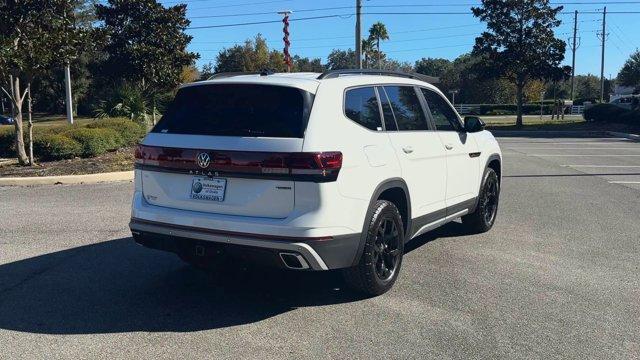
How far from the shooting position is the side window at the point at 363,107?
15.6 feet

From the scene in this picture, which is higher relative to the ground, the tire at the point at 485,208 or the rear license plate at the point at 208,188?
the rear license plate at the point at 208,188

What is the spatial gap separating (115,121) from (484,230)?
12.0 m

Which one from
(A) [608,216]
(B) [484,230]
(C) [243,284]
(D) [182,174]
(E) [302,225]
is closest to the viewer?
(E) [302,225]

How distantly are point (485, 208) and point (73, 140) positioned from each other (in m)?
10.5

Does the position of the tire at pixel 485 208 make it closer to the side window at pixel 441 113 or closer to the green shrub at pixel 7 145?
the side window at pixel 441 113

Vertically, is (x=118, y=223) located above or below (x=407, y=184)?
below

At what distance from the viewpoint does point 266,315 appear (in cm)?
461

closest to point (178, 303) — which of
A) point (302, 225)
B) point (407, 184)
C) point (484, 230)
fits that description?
point (302, 225)

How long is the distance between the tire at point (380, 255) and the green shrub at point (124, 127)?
1239 centimetres

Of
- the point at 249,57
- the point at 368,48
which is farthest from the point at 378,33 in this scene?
the point at 249,57

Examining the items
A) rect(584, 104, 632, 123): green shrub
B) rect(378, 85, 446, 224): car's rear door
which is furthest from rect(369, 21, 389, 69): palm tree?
rect(378, 85, 446, 224): car's rear door

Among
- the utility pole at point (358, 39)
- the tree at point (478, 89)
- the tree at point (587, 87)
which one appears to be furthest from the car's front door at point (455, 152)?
the tree at point (587, 87)

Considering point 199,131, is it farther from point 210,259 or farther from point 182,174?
point 210,259

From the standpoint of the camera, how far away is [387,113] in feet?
17.1
